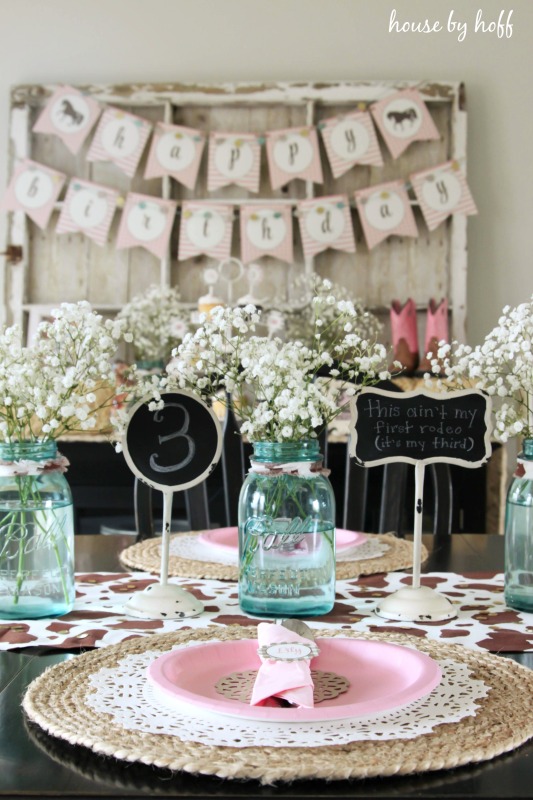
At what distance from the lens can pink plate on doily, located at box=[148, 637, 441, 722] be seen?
0.71 m

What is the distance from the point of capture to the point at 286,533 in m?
1.09

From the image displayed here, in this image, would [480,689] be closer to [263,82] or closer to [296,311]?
[296,311]

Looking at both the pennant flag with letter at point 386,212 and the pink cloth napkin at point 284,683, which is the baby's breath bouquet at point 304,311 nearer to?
the pennant flag with letter at point 386,212

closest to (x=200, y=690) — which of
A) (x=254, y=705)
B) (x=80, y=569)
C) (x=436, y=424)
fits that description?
(x=254, y=705)

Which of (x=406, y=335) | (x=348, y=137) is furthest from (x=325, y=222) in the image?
(x=406, y=335)

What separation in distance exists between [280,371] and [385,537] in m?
0.67

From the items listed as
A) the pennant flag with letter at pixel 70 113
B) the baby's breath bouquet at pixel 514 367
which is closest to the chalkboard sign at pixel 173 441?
the baby's breath bouquet at pixel 514 367

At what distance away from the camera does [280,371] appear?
107cm

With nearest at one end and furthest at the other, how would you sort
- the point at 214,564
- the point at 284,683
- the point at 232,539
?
the point at 284,683
the point at 214,564
the point at 232,539

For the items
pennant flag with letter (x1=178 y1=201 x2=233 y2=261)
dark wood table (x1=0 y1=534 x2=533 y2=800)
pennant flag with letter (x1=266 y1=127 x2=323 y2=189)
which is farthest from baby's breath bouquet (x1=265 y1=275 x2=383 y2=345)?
dark wood table (x1=0 y1=534 x2=533 y2=800)

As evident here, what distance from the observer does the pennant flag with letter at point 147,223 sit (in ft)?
12.1

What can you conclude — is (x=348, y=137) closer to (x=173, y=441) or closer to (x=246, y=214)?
(x=246, y=214)

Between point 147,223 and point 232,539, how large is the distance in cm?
235

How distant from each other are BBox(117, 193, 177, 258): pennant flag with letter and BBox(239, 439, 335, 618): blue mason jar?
274 centimetres
